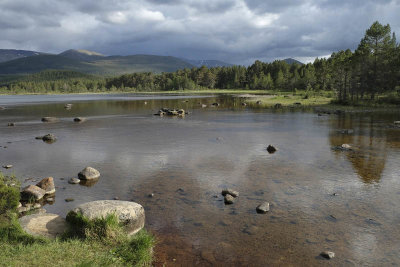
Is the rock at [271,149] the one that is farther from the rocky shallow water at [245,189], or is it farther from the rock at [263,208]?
the rock at [263,208]

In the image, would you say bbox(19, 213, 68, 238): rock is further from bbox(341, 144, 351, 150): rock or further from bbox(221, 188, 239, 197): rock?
bbox(341, 144, 351, 150): rock

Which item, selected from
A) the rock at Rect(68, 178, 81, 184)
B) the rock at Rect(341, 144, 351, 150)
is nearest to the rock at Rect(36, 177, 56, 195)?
the rock at Rect(68, 178, 81, 184)

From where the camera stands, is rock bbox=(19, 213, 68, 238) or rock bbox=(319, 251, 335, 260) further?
rock bbox=(19, 213, 68, 238)

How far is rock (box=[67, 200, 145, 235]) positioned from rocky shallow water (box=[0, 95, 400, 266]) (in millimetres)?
1391

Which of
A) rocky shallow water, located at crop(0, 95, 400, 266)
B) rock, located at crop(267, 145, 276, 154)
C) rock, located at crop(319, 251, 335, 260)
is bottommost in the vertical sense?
rock, located at crop(319, 251, 335, 260)

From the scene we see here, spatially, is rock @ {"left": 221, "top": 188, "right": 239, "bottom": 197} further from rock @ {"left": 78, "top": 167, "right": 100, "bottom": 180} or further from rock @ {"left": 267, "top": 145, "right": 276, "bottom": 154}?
rock @ {"left": 267, "top": 145, "right": 276, "bottom": 154}

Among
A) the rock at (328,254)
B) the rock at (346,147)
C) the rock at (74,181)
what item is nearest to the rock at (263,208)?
the rock at (328,254)

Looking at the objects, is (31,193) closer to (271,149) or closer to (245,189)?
(245,189)

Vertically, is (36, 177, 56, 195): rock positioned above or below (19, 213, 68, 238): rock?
below

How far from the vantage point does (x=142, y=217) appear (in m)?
16.5

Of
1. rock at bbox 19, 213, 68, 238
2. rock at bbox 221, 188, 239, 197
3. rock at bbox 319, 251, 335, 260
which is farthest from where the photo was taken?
rock at bbox 221, 188, 239, 197

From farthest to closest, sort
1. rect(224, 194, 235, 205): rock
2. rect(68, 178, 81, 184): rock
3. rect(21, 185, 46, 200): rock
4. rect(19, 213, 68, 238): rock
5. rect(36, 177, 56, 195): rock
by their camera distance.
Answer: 1. rect(68, 178, 81, 184): rock
2. rect(36, 177, 56, 195): rock
3. rect(21, 185, 46, 200): rock
4. rect(224, 194, 235, 205): rock
5. rect(19, 213, 68, 238): rock

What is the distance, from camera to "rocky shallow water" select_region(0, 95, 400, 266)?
49.2ft

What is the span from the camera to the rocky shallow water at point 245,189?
15.0 m
